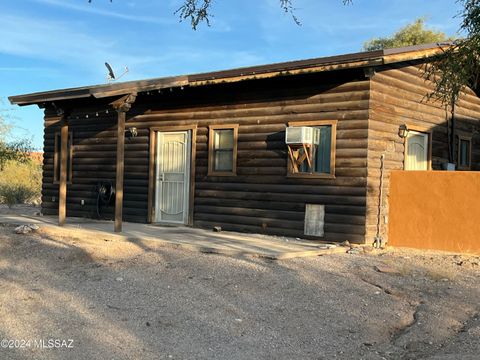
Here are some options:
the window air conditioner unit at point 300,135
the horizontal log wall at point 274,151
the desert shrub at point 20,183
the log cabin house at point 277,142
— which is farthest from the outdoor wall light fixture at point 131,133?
the desert shrub at point 20,183

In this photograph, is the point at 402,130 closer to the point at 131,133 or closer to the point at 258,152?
the point at 258,152

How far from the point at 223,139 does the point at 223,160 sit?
0.48 m

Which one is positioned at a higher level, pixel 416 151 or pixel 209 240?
pixel 416 151

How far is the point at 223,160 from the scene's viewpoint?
12359 mm

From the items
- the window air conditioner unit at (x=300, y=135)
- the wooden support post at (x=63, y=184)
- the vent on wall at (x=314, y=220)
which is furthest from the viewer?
the wooden support post at (x=63, y=184)

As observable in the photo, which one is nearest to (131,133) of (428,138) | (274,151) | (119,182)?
(119,182)

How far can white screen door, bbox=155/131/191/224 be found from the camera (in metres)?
13.0

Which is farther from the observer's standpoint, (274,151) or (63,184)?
(63,184)

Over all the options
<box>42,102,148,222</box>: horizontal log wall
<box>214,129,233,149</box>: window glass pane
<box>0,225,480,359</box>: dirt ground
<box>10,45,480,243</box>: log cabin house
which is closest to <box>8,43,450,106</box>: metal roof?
<box>10,45,480,243</box>: log cabin house

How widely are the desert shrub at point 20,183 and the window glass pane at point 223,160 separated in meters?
12.2

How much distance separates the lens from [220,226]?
12227mm

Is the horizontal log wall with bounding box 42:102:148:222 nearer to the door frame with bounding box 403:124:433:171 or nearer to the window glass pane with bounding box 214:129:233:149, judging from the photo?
the window glass pane with bounding box 214:129:233:149

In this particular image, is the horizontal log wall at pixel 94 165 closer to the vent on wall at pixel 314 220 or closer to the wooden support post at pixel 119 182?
the wooden support post at pixel 119 182

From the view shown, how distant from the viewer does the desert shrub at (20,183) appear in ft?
74.8
